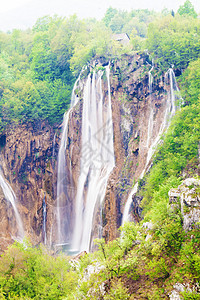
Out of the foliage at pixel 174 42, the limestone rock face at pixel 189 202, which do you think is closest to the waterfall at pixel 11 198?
the foliage at pixel 174 42

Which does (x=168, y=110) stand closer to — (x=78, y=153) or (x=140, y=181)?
(x=140, y=181)

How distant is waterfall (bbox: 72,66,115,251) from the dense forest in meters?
3.67

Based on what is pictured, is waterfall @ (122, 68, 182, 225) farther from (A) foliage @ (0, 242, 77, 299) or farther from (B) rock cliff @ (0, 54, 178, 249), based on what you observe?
(A) foliage @ (0, 242, 77, 299)

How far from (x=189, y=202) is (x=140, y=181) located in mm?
8744

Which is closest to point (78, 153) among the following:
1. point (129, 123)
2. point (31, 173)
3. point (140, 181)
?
point (31, 173)

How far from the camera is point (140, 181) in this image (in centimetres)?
1988

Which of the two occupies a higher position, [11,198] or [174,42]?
[174,42]

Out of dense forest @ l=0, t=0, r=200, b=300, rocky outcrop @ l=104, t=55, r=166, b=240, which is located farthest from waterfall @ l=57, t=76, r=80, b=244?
rocky outcrop @ l=104, t=55, r=166, b=240

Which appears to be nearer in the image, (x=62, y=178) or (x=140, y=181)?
(x=140, y=181)

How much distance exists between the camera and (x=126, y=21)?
53312 mm

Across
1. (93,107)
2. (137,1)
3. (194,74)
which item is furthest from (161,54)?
(137,1)

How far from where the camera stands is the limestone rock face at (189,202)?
1083cm

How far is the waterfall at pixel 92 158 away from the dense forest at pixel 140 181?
12.0 feet

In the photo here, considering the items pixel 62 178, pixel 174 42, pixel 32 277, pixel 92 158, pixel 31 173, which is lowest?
pixel 32 277
